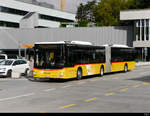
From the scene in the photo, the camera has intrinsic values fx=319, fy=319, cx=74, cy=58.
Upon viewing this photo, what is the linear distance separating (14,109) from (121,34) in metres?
58.6

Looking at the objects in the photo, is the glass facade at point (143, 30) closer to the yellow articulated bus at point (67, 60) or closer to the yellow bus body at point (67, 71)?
the yellow articulated bus at point (67, 60)

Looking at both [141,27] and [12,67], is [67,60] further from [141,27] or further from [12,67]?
[141,27]

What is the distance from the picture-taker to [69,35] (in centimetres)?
7144

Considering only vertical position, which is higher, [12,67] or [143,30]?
[143,30]

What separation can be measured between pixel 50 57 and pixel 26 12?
223 feet

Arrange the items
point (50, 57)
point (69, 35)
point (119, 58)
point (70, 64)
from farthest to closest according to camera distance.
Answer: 1. point (69, 35)
2. point (119, 58)
3. point (70, 64)
4. point (50, 57)

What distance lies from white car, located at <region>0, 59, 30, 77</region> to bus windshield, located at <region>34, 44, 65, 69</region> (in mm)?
5036

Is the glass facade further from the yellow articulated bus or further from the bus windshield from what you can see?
the bus windshield

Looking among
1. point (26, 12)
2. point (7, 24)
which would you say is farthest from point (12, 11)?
point (26, 12)

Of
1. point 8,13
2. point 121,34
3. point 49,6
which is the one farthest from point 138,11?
point 49,6

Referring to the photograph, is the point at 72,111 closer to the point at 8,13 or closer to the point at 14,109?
the point at 14,109

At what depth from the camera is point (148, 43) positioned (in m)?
62.0

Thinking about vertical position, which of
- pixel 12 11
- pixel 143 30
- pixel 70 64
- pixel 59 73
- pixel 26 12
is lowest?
pixel 59 73

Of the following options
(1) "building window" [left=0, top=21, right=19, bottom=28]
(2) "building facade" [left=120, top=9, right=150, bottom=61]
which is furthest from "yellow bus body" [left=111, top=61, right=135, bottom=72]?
(1) "building window" [left=0, top=21, right=19, bottom=28]
